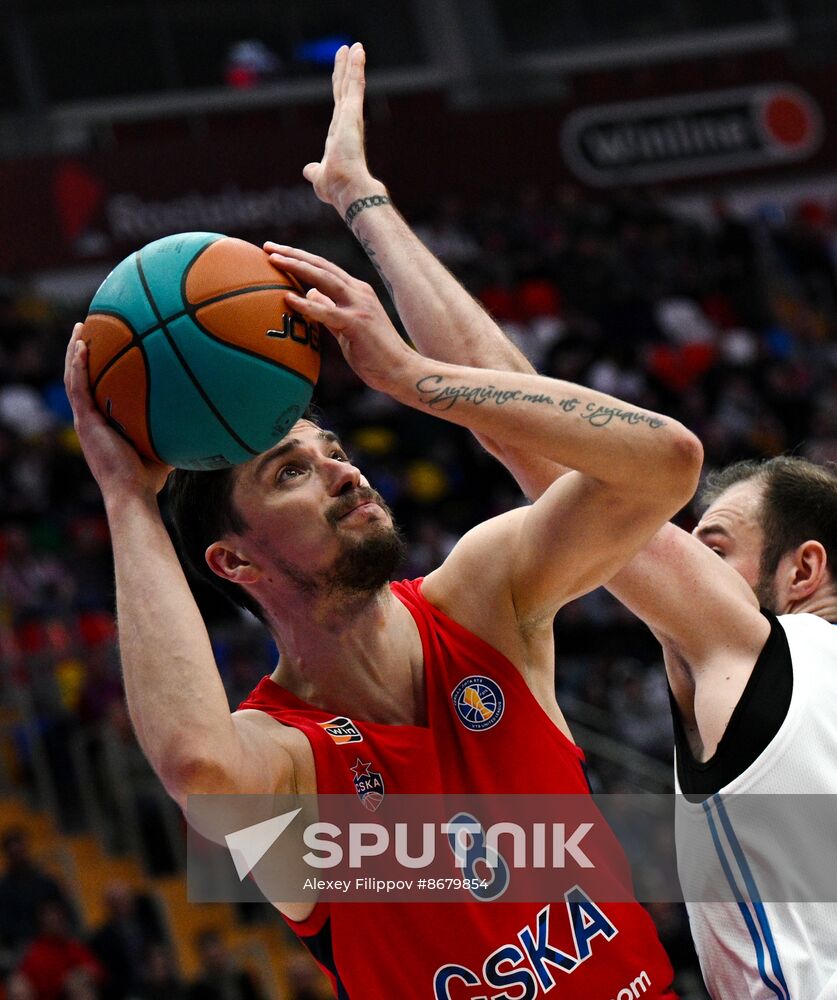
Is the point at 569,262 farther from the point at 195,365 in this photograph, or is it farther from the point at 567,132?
the point at 195,365

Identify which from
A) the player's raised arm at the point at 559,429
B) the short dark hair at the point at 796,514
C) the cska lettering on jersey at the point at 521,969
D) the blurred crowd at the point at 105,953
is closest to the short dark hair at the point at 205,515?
the player's raised arm at the point at 559,429

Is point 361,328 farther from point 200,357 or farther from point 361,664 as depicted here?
point 361,664

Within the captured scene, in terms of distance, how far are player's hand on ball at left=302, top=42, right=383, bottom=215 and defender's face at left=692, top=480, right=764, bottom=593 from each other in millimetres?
1173

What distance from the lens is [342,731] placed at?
10.9 ft

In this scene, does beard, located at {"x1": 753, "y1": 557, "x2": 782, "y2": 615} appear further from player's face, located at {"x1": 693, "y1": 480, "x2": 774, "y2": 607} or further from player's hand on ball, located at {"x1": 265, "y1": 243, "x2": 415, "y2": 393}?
player's hand on ball, located at {"x1": 265, "y1": 243, "x2": 415, "y2": 393}

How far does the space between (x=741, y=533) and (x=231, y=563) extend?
122 centimetres

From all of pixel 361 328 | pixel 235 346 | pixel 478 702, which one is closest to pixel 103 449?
pixel 235 346

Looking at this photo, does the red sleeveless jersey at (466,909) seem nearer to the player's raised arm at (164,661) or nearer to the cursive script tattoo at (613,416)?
the player's raised arm at (164,661)

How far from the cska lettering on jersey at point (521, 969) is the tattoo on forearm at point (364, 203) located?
1735mm

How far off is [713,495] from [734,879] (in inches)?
40.5

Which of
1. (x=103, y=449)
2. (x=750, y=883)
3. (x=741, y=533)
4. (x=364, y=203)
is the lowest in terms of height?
(x=750, y=883)

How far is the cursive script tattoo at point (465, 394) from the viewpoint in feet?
9.81

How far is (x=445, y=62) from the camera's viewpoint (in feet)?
66.3

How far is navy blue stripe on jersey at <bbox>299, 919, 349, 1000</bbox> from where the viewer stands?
3.25 m
